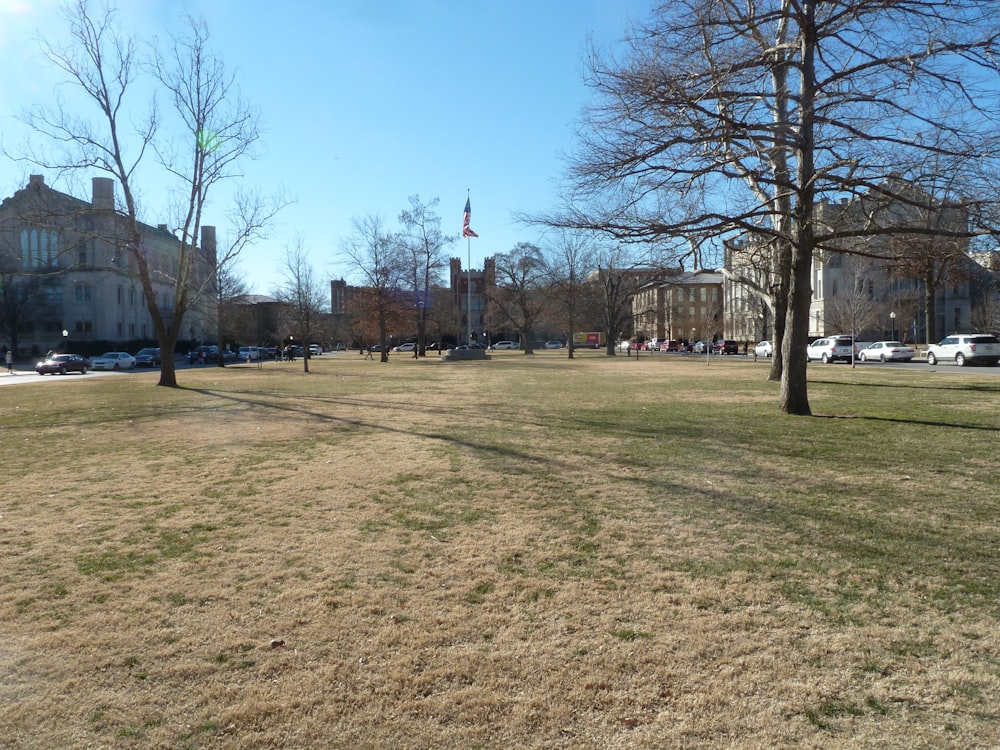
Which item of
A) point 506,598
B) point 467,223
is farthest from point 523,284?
point 506,598

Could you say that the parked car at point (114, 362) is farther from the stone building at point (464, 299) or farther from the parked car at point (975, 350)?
the stone building at point (464, 299)

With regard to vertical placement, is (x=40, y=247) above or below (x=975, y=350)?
above

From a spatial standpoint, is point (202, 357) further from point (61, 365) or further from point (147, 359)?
point (61, 365)

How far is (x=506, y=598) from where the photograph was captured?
15.2 feet

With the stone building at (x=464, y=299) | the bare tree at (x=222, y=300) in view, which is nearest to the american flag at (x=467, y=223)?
the bare tree at (x=222, y=300)

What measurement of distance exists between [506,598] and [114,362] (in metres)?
56.0

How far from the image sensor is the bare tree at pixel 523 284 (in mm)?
72438

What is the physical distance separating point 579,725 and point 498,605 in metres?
1.40

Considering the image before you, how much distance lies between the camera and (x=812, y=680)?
11.5ft

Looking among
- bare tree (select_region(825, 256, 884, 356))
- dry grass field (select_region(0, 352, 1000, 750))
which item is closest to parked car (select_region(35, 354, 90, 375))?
dry grass field (select_region(0, 352, 1000, 750))

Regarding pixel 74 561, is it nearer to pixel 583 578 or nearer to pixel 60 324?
pixel 583 578

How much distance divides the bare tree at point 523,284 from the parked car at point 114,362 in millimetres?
36871

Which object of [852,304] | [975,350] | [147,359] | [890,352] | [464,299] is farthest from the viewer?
[464,299]

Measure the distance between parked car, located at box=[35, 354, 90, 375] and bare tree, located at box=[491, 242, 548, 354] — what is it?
41004 millimetres
